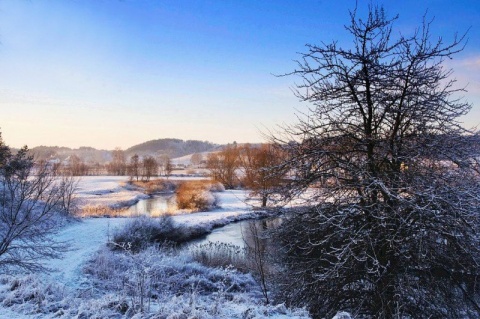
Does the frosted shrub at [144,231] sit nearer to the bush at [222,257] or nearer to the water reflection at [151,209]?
the bush at [222,257]

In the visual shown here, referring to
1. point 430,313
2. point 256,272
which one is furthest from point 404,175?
point 256,272

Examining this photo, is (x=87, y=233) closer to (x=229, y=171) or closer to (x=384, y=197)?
(x=384, y=197)

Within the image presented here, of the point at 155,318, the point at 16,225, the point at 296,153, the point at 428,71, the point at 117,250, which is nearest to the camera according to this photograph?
the point at 155,318

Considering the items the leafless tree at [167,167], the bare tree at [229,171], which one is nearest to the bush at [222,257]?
the bare tree at [229,171]

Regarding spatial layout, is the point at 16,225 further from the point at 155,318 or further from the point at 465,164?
the point at 465,164

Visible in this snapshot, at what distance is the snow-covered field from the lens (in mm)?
5055

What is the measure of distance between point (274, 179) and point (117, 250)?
538 inches

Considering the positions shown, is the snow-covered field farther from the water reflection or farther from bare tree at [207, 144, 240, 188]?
bare tree at [207, 144, 240, 188]

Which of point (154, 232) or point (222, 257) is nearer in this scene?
point (222, 257)

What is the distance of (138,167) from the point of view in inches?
3356

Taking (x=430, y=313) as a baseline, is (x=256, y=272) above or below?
below

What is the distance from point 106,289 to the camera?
37.9 ft

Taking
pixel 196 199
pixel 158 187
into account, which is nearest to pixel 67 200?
pixel 196 199

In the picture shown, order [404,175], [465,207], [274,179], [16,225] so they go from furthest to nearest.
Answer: [16,225] → [274,179] → [404,175] → [465,207]
